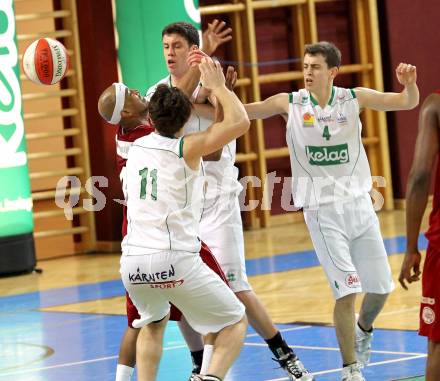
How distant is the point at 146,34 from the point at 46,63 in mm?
4884

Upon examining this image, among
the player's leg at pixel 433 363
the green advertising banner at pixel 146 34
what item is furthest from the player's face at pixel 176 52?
the green advertising banner at pixel 146 34

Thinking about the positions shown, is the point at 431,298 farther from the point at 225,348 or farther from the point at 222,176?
the point at 222,176

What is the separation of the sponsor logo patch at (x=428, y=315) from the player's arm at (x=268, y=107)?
2.28 meters

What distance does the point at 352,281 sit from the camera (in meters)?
6.40

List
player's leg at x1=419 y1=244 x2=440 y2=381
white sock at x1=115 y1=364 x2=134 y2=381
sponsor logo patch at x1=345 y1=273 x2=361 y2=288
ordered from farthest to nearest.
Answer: sponsor logo patch at x1=345 y1=273 x2=361 y2=288 → white sock at x1=115 y1=364 x2=134 y2=381 → player's leg at x1=419 y1=244 x2=440 y2=381

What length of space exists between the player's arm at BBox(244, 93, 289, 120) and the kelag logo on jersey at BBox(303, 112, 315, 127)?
16 cm

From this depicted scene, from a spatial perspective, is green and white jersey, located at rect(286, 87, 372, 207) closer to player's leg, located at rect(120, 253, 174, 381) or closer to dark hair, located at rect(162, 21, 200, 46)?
dark hair, located at rect(162, 21, 200, 46)

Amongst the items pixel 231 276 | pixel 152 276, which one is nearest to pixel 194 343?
→ pixel 231 276

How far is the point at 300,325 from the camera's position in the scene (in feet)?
27.1

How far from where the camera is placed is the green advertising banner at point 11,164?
11875mm

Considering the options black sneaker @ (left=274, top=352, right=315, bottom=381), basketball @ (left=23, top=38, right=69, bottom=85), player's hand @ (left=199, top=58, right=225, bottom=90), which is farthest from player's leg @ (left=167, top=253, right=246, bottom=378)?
basketball @ (left=23, top=38, right=69, bottom=85)

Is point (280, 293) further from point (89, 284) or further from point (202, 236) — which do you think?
point (202, 236)

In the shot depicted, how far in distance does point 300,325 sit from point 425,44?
320 inches

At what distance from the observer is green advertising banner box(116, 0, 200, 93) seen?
1270cm
